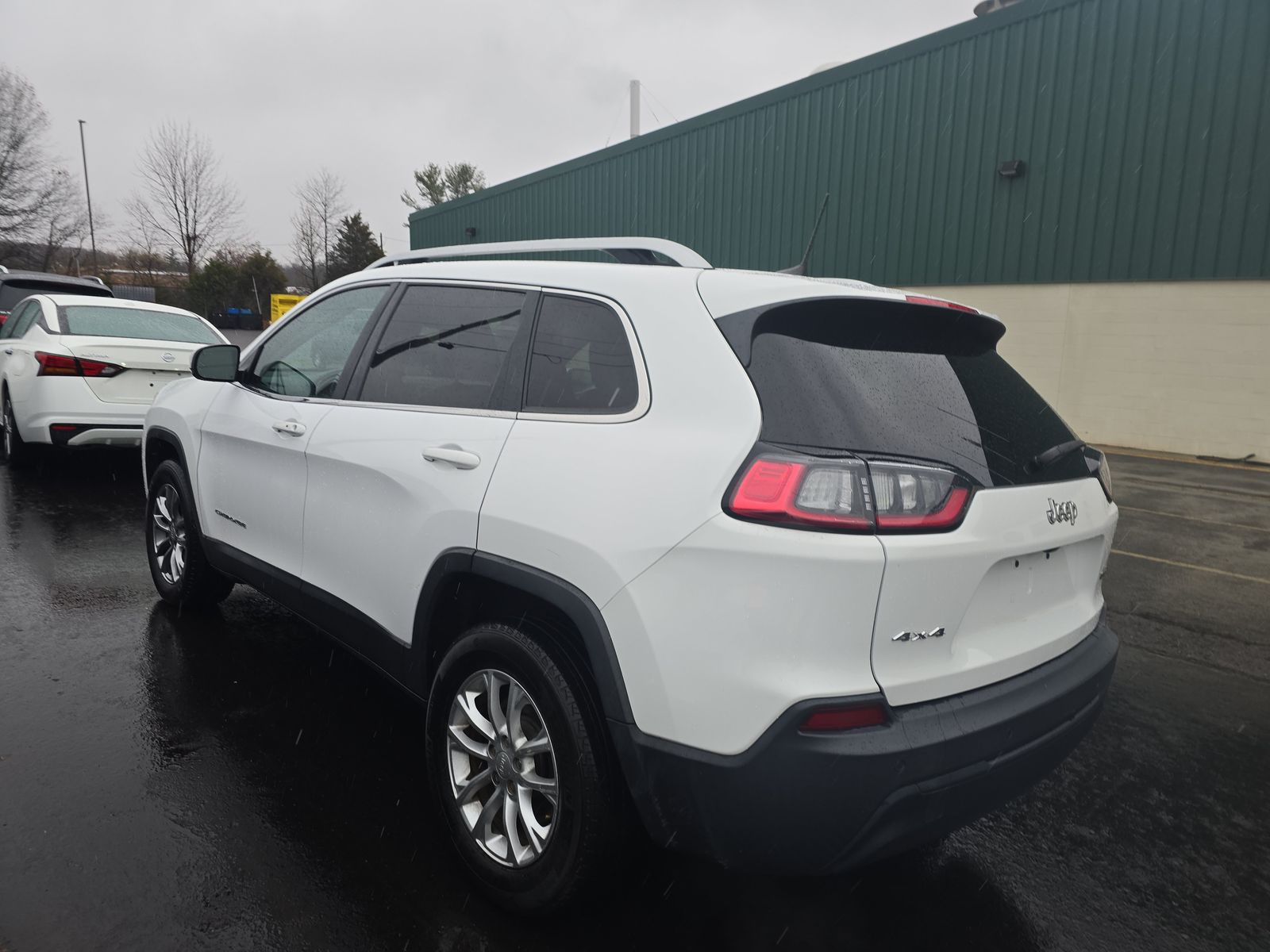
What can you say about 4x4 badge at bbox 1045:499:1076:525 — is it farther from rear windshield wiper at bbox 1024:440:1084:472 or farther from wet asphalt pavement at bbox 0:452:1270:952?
wet asphalt pavement at bbox 0:452:1270:952

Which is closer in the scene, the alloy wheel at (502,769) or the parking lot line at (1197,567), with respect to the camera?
the alloy wheel at (502,769)

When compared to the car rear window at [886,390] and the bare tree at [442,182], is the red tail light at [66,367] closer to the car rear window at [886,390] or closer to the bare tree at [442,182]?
the car rear window at [886,390]

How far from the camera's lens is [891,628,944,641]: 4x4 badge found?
1829 mm

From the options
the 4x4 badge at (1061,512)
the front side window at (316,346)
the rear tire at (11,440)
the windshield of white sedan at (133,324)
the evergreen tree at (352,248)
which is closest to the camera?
the 4x4 badge at (1061,512)

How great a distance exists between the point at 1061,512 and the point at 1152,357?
12.6 meters

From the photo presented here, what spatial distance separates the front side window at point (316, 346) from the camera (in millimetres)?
3283

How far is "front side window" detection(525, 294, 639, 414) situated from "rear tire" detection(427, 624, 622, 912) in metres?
0.64

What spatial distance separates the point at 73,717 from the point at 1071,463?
3.66 meters

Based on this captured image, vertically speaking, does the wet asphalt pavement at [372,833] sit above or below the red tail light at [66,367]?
below

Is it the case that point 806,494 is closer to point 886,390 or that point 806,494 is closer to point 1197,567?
point 886,390

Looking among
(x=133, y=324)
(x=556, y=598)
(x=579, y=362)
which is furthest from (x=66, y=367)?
(x=556, y=598)

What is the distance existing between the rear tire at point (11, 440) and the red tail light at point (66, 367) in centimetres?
104

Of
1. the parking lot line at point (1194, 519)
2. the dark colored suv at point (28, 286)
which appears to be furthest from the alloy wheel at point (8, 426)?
the parking lot line at point (1194, 519)

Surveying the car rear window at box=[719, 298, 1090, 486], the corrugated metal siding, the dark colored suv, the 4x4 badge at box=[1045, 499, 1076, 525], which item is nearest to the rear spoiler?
the car rear window at box=[719, 298, 1090, 486]
